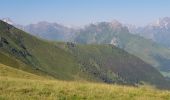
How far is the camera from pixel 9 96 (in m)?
20.1

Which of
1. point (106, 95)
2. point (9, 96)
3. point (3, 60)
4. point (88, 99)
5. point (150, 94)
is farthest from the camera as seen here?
point (3, 60)

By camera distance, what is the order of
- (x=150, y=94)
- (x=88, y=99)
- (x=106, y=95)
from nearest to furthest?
1. (x=88, y=99)
2. (x=106, y=95)
3. (x=150, y=94)

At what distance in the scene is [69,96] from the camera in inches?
888

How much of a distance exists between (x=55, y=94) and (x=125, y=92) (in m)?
5.68

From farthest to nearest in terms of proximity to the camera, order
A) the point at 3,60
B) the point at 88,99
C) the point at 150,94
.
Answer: the point at 3,60 < the point at 150,94 < the point at 88,99

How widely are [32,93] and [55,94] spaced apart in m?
1.48

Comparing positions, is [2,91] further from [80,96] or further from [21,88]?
[80,96]

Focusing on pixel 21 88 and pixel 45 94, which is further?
pixel 21 88

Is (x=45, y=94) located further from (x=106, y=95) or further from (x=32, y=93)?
(x=106, y=95)

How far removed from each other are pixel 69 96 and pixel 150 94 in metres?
6.43

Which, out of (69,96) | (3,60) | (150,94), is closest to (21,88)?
(69,96)

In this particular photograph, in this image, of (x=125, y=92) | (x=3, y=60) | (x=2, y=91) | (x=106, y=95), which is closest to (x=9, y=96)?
(x=2, y=91)

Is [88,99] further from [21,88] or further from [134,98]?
[21,88]

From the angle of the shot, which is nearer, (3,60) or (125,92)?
(125,92)
